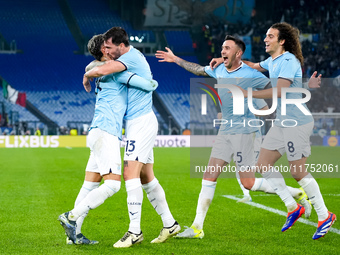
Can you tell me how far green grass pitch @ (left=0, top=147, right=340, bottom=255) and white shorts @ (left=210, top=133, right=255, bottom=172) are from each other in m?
0.83

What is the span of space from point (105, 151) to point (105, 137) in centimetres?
14

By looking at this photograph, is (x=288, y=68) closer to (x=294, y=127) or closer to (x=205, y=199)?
(x=294, y=127)

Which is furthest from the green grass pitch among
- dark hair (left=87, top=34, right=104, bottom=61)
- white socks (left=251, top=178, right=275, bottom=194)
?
Result: dark hair (left=87, top=34, right=104, bottom=61)

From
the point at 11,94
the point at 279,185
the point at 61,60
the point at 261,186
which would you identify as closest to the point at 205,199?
the point at 261,186

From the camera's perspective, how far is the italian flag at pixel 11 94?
3738cm

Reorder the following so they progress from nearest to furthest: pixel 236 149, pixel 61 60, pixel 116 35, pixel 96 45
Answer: pixel 116 35
pixel 96 45
pixel 236 149
pixel 61 60

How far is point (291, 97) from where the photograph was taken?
577cm

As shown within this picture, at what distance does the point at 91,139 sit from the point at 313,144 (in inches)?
1023

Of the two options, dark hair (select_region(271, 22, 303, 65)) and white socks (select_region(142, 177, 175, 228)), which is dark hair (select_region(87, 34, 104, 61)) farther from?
dark hair (select_region(271, 22, 303, 65))

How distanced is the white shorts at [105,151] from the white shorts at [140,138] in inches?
5.7

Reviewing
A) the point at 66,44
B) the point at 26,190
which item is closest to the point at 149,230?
the point at 26,190

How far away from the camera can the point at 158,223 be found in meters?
7.01

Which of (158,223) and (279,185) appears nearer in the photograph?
(279,185)

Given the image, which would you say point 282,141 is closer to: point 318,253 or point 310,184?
point 310,184
